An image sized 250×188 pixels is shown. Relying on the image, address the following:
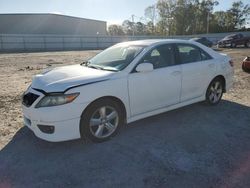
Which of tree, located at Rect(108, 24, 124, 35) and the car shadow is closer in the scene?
the car shadow

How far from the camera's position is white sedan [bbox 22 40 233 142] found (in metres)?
3.71

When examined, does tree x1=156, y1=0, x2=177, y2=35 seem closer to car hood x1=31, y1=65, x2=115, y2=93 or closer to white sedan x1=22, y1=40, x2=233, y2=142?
white sedan x1=22, y1=40, x2=233, y2=142

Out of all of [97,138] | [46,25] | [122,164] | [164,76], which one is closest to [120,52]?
A: [164,76]

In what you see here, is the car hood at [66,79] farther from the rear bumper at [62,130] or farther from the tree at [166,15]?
the tree at [166,15]

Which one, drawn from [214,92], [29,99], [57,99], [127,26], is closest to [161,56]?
[214,92]

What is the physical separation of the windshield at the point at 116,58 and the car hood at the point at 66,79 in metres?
0.27

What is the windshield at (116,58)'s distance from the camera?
14.5 ft

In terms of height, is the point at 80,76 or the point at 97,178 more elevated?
the point at 80,76

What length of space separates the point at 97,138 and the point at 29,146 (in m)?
1.08

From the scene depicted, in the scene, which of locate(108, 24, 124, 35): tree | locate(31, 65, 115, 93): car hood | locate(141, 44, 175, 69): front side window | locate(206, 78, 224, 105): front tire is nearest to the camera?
locate(31, 65, 115, 93): car hood

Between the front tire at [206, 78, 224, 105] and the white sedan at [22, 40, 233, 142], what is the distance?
0.08 feet

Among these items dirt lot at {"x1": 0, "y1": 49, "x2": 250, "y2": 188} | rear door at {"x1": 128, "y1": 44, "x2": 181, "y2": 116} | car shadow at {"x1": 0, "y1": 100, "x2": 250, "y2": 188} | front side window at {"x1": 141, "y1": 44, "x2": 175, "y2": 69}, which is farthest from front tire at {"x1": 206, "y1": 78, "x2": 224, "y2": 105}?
front side window at {"x1": 141, "y1": 44, "x2": 175, "y2": 69}

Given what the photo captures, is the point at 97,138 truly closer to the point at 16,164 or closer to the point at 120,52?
the point at 16,164

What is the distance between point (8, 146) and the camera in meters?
4.02
